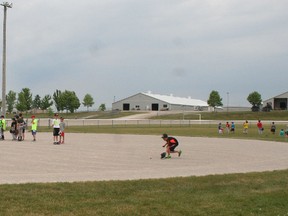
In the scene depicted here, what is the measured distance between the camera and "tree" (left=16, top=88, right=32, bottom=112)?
100 meters

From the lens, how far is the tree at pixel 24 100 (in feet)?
328

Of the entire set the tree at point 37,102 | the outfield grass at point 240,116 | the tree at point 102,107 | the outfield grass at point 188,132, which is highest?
the tree at point 37,102

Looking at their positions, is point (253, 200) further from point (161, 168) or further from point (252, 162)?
point (252, 162)

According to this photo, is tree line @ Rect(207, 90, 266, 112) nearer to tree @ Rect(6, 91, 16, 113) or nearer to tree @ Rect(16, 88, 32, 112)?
tree @ Rect(16, 88, 32, 112)

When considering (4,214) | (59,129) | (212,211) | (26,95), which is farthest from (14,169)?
(26,95)

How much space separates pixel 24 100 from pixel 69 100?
10199mm

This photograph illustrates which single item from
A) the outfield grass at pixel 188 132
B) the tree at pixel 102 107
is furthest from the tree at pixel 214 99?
the outfield grass at pixel 188 132

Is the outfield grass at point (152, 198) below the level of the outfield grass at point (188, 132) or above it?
below

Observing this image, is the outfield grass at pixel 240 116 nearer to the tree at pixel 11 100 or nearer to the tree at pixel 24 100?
the tree at pixel 24 100

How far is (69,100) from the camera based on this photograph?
10300 cm

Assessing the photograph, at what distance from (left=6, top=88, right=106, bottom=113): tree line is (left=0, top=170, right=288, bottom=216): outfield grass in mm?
93776

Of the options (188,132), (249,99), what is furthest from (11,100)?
(188,132)

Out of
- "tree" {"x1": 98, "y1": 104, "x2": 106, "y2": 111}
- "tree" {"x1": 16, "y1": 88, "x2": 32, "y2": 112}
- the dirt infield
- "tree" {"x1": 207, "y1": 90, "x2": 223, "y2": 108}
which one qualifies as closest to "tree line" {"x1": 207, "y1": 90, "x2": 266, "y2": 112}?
"tree" {"x1": 207, "y1": 90, "x2": 223, "y2": 108}

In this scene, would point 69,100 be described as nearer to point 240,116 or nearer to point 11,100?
point 11,100
